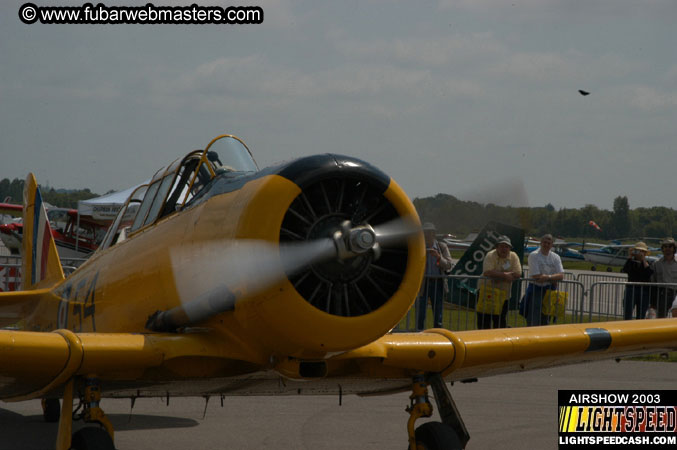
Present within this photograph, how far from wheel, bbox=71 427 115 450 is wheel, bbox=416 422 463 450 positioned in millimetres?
1916

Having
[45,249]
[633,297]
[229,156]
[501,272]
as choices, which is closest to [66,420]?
[229,156]

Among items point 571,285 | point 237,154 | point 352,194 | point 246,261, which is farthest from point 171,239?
point 571,285

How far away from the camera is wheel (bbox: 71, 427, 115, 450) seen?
458cm

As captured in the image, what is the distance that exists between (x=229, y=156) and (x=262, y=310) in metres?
1.36

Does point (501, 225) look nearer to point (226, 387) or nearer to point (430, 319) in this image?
point (226, 387)

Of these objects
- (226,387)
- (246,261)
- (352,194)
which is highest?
(352,194)

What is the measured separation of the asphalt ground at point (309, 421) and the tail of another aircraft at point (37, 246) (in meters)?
1.40

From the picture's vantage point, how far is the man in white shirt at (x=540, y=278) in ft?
38.9

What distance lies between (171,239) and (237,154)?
2.31 feet

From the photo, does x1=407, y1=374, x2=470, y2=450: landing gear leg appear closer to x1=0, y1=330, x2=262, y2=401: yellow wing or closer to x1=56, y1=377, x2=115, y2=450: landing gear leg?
x1=0, y1=330, x2=262, y2=401: yellow wing

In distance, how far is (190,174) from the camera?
5398 mm

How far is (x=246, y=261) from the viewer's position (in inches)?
169

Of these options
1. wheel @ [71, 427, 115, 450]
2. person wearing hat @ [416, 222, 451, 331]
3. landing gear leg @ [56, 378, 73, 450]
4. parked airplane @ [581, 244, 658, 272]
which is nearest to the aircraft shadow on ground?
landing gear leg @ [56, 378, 73, 450]

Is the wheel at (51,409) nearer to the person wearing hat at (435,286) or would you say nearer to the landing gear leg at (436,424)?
the landing gear leg at (436,424)
